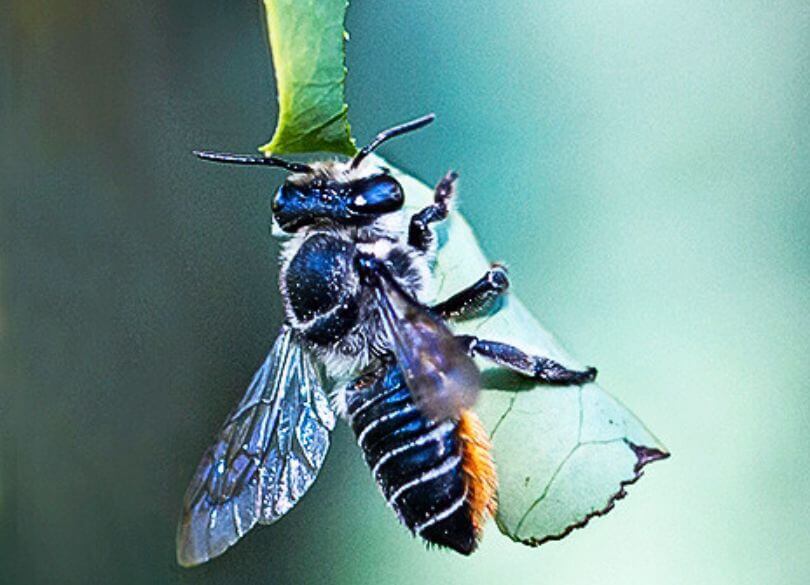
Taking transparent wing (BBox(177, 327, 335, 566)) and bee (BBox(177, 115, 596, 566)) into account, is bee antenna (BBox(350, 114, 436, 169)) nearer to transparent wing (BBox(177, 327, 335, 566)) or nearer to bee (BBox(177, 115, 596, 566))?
bee (BBox(177, 115, 596, 566))

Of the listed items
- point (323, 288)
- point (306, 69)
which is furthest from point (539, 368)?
point (306, 69)

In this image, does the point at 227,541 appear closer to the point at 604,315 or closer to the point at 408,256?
the point at 408,256

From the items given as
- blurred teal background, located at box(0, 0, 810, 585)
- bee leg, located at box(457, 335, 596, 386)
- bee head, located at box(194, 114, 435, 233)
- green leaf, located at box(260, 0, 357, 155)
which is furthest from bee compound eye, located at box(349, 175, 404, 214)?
blurred teal background, located at box(0, 0, 810, 585)

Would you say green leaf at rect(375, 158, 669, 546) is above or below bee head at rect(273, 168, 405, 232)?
below

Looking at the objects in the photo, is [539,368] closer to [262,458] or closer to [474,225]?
[262,458]

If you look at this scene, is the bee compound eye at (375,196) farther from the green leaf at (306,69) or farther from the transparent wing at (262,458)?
the green leaf at (306,69)

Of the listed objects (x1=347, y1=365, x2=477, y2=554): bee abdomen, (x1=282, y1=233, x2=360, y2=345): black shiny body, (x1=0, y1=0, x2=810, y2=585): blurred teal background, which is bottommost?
(x1=0, y1=0, x2=810, y2=585): blurred teal background
